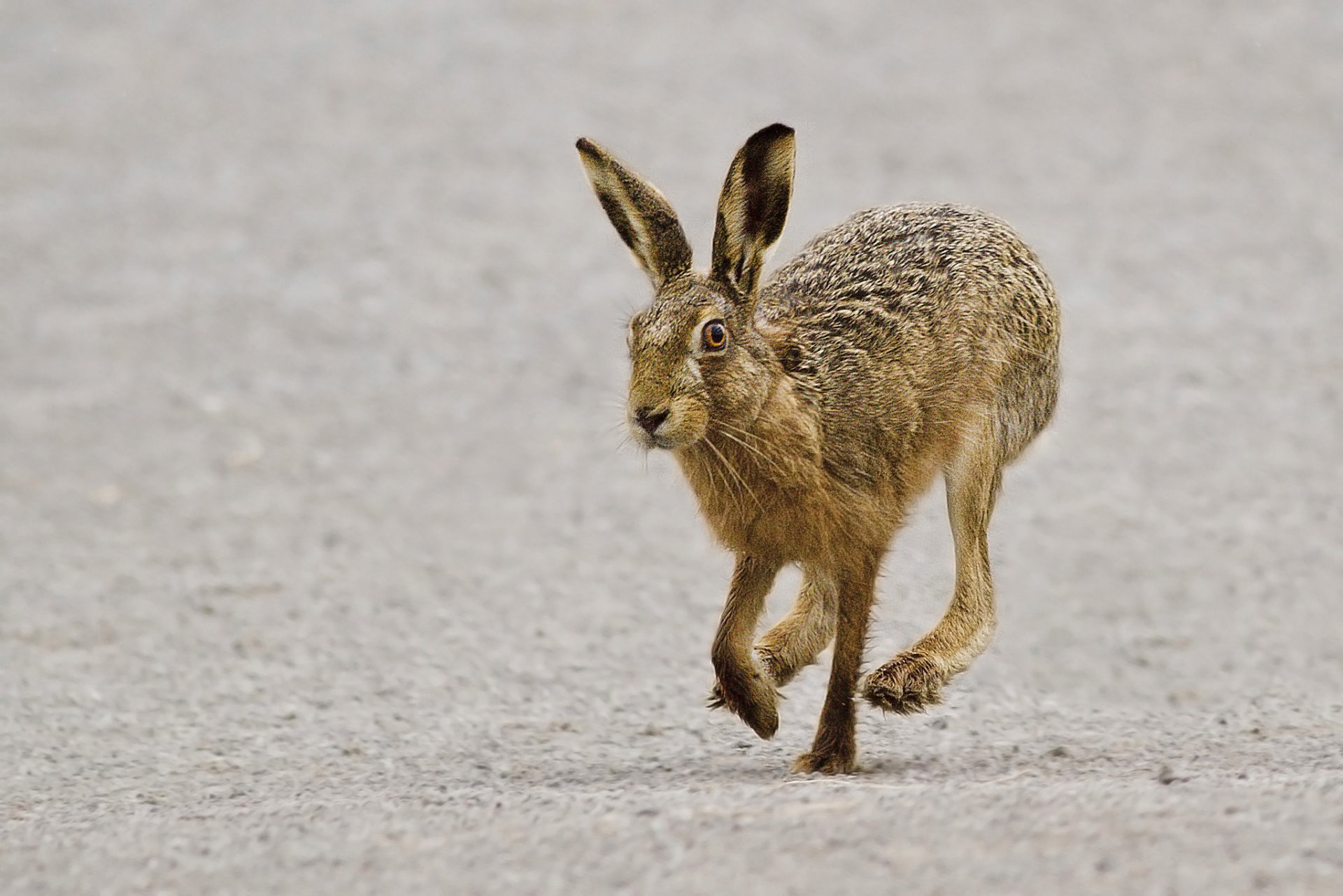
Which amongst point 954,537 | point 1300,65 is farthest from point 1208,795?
point 1300,65

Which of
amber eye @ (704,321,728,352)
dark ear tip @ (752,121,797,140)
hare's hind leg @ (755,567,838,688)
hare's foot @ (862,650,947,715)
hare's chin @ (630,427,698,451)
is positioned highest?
dark ear tip @ (752,121,797,140)

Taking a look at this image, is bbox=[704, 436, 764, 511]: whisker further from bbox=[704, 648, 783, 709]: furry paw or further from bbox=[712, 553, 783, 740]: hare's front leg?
bbox=[704, 648, 783, 709]: furry paw

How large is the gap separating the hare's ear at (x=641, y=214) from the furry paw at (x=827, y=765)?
1795 millimetres

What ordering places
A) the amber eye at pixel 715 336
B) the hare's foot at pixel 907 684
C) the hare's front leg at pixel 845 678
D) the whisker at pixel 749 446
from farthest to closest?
the hare's foot at pixel 907 684 < the hare's front leg at pixel 845 678 < the whisker at pixel 749 446 < the amber eye at pixel 715 336

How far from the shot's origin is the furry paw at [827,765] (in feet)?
22.9

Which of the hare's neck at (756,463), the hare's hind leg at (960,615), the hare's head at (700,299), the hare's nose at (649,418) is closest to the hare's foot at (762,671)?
the hare's hind leg at (960,615)

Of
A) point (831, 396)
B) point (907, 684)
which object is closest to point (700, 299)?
point (831, 396)

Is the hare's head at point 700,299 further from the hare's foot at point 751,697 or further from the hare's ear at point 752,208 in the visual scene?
the hare's foot at point 751,697

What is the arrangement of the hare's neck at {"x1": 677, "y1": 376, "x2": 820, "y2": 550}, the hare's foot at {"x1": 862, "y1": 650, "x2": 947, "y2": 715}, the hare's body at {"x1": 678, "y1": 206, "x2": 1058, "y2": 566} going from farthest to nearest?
the hare's foot at {"x1": 862, "y1": 650, "x2": 947, "y2": 715} → the hare's body at {"x1": 678, "y1": 206, "x2": 1058, "y2": 566} → the hare's neck at {"x1": 677, "y1": 376, "x2": 820, "y2": 550}

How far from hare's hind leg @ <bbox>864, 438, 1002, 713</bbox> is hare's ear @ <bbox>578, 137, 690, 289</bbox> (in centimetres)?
149

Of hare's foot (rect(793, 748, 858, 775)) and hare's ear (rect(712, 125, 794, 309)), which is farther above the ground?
hare's ear (rect(712, 125, 794, 309))

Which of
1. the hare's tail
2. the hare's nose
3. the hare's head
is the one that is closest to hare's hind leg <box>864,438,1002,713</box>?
the hare's tail

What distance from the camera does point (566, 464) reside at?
40.7 feet

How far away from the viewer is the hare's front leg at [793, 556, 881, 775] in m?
6.97
